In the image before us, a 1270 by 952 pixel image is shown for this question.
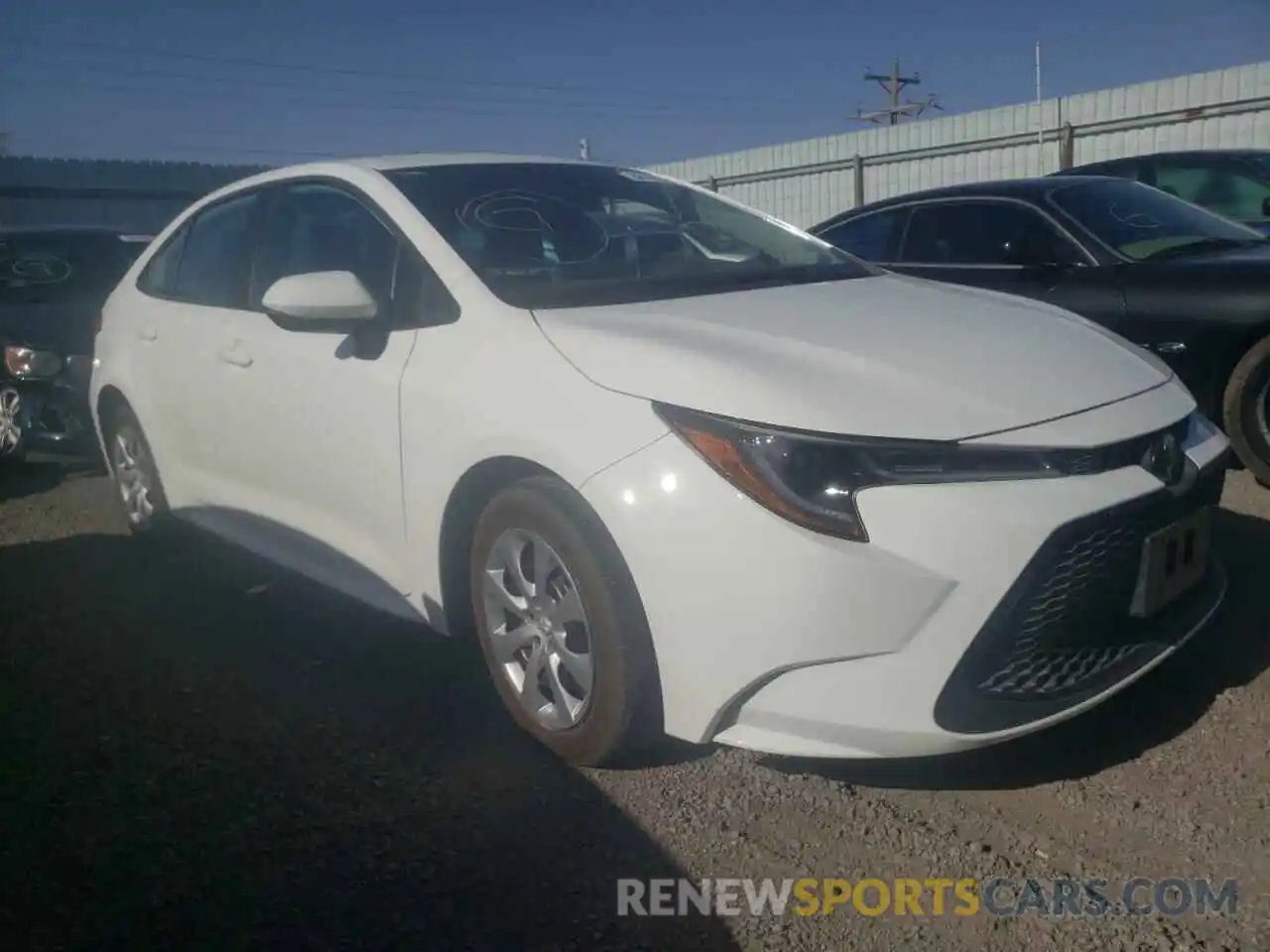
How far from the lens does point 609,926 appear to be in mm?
2191

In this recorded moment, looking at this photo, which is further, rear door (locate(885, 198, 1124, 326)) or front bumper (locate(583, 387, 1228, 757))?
rear door (locate(885, 198, 1124, 326))

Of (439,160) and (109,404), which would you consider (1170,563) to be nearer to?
(439,160)

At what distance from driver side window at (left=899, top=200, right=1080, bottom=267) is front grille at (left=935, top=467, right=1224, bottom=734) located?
3148 millimetres

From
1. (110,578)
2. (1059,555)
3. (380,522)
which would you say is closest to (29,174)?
(110,578)

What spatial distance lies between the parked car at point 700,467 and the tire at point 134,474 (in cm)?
96

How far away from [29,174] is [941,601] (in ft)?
89.8

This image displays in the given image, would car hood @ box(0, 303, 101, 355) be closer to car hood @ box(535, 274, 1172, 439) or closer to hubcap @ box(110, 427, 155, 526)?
hubcap @ box(110, 427, 155, 526)

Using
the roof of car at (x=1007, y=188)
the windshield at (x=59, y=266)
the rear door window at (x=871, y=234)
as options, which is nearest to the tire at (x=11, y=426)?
the windshield at (x=59, y=266)

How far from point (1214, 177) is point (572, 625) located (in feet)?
21.1

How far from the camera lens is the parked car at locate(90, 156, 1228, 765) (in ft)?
7.39

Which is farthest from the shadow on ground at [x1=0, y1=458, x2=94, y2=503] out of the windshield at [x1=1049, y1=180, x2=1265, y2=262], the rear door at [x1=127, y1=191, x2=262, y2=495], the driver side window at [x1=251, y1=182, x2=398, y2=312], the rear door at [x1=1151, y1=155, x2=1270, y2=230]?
the rear door at [x1=1151, y1=155, x2=1270, y2=230]

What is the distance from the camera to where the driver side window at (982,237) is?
212 inches

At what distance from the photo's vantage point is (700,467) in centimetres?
233

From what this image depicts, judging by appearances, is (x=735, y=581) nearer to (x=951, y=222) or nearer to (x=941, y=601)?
(x=941, y=601)
